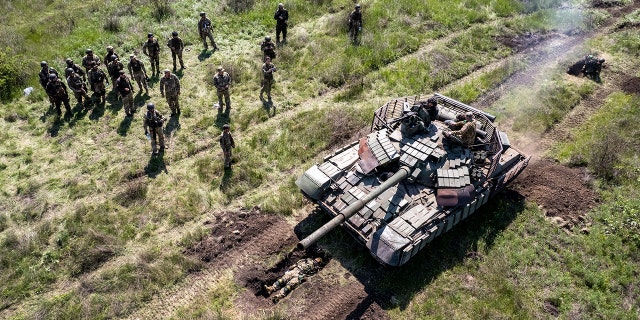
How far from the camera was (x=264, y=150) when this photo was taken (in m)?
16.8

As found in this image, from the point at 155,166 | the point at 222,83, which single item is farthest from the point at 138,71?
the point at 155,166

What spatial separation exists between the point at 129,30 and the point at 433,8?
16.1m

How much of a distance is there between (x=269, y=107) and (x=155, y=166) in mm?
5200

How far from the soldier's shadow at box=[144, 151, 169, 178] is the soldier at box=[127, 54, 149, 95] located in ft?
14.2

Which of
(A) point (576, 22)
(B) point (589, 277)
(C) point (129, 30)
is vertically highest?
(C) point (129, 30)

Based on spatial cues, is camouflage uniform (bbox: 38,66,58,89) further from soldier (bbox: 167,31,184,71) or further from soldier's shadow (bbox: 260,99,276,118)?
soldier's shadow (bbox: 260,99,276,118)

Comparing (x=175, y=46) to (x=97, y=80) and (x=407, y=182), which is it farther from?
(x=407, y=182)

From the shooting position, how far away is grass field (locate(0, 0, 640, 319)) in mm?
12203

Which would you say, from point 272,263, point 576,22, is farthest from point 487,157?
point 576,22

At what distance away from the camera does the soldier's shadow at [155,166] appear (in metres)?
15.7

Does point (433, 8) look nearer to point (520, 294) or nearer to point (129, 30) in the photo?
point (129, 30)

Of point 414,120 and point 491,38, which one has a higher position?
point 414,120

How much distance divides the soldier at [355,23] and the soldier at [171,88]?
30.9 ft

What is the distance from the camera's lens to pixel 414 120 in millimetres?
13930
